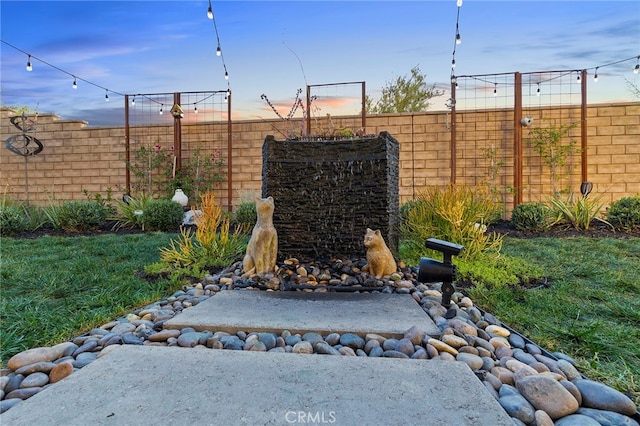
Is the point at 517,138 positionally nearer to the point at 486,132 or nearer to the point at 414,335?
the point at 486,132

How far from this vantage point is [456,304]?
7.91ft

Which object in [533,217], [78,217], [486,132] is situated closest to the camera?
[533,217]

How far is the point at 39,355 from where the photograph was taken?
1547 millimetres

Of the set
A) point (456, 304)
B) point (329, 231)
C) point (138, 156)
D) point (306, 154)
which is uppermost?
point (138, 156)

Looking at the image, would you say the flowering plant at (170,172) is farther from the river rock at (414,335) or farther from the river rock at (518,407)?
the river rock at (518,407)

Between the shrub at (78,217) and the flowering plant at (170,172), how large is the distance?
A: 193 cm

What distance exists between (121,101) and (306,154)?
24.4 ft

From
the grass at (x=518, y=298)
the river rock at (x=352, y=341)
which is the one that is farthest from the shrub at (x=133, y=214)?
the river rock at (x=352, y=341)

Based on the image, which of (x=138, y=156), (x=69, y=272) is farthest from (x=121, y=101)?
(x=69, y=272)

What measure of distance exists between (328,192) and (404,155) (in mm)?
5014

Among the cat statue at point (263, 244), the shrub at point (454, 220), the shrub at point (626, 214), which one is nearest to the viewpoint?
the cat statue at point (263, 244)

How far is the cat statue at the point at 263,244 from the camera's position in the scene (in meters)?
3.10

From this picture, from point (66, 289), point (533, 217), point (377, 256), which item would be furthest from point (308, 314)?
point (533, 217)

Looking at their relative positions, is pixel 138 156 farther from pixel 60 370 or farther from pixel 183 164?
pixel 60 370
